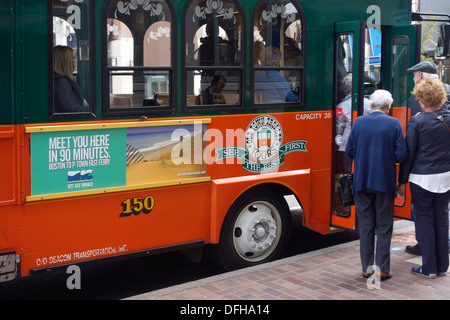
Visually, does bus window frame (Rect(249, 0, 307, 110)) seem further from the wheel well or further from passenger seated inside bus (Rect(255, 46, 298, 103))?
the wheel well

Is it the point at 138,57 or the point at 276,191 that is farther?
the point at 276,191

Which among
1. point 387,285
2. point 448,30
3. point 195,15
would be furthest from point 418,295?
point 448,30

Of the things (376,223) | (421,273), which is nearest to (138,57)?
(376,223)

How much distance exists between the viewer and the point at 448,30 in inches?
292

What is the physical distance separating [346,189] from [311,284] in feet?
3.22

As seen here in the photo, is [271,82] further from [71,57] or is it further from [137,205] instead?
[71,57]

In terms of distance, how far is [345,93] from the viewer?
6.86 m

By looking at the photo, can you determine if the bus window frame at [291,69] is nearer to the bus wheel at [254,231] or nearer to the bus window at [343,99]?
the bus window at [343,99]

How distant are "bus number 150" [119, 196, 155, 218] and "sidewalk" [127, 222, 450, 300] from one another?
0.72 meters

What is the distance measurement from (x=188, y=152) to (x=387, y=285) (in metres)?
2.13

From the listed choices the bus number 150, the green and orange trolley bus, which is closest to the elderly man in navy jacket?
the green and orange trolley bus

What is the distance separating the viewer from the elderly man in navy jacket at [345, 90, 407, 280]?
17.9 ft

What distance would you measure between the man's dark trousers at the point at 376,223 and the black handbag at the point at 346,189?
0.14 meters

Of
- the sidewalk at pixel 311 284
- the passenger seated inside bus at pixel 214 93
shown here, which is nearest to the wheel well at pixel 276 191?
the sidewalk at pixel 311 284
